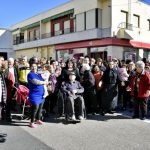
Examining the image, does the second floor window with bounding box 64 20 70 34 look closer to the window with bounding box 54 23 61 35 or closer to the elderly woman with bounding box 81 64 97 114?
the window with bounding box 54 23 61 35

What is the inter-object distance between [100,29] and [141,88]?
62.7 ft

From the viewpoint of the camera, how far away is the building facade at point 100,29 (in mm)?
26812

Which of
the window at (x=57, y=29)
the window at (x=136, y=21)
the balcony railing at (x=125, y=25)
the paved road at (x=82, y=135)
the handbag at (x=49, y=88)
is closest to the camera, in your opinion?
the paved road at (x=82, y=135)

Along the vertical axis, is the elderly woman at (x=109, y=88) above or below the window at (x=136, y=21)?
below

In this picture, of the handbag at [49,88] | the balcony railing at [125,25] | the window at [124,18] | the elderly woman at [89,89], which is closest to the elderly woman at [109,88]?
the elderly woman at [89,89]

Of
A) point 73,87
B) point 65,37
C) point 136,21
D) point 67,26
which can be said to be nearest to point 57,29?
point 67,26

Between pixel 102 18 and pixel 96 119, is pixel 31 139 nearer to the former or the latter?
pixel 96 119

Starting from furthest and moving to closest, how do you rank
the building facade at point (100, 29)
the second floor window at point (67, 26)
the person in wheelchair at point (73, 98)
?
the second floor window at point (67, 26) < the building facade at point (100, 29) < the person in wheelchair at point (73, 98)

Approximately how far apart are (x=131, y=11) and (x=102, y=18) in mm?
3004

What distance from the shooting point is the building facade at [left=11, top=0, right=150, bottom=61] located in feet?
88.0

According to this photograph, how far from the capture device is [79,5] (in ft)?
99.6

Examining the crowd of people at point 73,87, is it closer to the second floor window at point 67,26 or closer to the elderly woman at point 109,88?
the elderly woman at point 109,88

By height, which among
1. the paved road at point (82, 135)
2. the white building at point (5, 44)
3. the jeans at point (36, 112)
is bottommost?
the paved road at point (82, 135)

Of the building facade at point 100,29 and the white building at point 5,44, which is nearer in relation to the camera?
the white building at point 5,44
